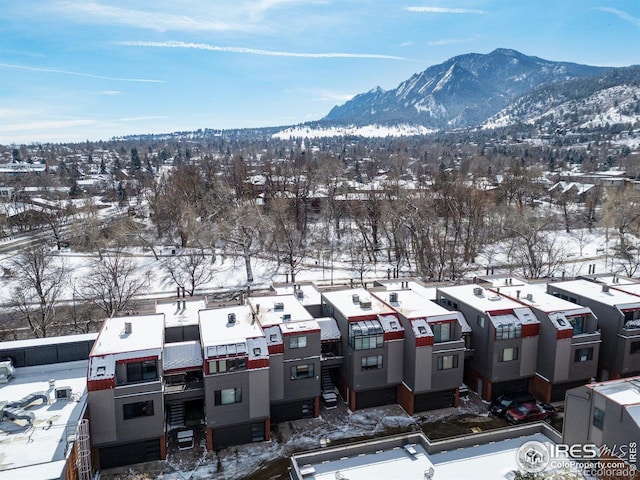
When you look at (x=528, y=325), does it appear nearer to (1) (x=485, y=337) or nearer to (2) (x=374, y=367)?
(1) (x=485, y=337)

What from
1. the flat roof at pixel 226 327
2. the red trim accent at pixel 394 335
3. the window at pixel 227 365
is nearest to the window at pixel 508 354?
the red trim accent at pixel 394 335

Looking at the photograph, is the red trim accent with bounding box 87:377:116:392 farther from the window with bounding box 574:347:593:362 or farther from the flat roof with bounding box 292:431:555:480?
the window with bounding box 574:347:593:362

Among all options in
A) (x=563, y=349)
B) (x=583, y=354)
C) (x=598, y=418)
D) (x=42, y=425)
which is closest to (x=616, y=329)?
(x=583, y=354)

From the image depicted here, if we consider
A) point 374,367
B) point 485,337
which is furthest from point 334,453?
point 485,337

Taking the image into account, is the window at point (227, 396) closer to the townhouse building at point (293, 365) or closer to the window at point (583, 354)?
the townhouse building at point (293, 365)

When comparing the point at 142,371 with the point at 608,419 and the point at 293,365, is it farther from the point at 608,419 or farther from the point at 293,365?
the point at 608,419

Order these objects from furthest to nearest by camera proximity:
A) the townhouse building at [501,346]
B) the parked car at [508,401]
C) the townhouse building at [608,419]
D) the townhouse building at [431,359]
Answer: the townhouse building at [501,346] → the parked car at [508,401] → the townhouse building at [431,359] → the townhouse building at [608,419]
